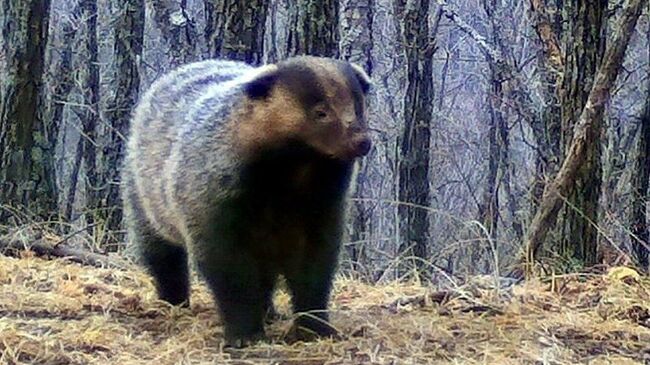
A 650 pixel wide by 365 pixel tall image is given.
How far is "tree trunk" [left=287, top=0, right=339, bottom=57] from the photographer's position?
30.7 feet

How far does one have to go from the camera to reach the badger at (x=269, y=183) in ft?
17.1

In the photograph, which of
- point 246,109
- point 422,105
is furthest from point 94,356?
point 422,105

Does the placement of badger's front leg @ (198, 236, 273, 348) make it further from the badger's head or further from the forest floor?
the badger's head

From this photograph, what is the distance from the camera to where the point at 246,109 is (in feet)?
17.8

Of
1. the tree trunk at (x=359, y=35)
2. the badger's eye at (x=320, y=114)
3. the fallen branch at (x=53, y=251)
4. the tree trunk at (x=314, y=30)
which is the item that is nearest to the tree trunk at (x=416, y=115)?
the tree trunk at (x=359, y=35)

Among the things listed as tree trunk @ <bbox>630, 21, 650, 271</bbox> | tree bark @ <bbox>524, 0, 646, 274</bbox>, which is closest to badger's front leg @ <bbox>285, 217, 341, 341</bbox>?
tree bark @ <bbox>524, 0, 646, 274</bbox>

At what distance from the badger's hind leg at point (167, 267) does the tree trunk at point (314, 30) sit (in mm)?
2911

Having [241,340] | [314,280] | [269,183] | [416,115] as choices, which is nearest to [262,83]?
[269,183]

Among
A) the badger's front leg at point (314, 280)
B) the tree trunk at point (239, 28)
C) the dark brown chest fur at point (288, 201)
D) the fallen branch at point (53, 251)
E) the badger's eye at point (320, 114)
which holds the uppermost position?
the tree trunk at point (239, 28)

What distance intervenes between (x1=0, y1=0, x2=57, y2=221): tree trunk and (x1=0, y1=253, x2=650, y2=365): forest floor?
8.60ft

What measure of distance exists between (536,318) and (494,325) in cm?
26

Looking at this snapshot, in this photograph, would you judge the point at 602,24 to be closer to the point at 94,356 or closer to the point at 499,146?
the point at 94,356

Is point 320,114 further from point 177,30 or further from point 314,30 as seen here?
point 177,30

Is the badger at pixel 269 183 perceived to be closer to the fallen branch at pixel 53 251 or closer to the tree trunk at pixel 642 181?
the fallen branch at pixel 53 251
